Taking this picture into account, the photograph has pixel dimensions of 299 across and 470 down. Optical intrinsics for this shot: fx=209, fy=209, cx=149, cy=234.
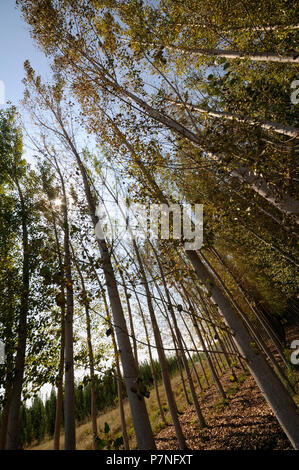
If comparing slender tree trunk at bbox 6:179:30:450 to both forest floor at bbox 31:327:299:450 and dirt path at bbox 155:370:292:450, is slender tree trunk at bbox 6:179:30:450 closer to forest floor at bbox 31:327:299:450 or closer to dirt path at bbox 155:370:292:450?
forest floor at bbox 31:327:299:450

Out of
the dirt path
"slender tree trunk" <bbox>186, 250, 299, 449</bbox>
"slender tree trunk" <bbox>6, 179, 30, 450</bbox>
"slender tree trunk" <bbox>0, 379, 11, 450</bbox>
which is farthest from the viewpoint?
"slender tree trunk" <bbox>0, 379, 11, 450</bbox>

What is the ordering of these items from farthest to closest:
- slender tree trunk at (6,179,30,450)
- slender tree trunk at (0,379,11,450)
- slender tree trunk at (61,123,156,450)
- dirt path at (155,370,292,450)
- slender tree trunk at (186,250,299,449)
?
slender tree trunk at (0,379,11,450) < dirt path at (155,370,292,450) < slender tree trunk at (6,179,30,450) < slender tree trunk at (61,123,156,450) < slender tree trunk at (186,250,299,449)

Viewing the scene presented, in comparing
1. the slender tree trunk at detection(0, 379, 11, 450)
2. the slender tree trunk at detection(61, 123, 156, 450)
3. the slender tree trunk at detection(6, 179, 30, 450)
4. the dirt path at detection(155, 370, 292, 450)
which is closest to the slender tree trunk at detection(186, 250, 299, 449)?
the slender tree trunk at detection(61, 123, 156, 450)

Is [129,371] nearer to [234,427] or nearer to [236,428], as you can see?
[236,428]

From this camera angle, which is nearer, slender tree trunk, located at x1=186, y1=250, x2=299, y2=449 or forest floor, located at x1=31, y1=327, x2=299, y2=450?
slender tree trunk, located at x1=186, y1=250, x2=299, y2=449

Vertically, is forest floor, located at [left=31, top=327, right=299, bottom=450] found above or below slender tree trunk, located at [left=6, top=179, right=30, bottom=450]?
below

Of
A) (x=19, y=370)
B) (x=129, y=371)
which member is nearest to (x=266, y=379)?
(x=129, y=371)

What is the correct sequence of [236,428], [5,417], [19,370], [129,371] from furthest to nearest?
1. [236,428]
2. [5,417]
3. [19,370]
4. [129,371]

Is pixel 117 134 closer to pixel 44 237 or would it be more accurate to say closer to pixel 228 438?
pixel 44 237

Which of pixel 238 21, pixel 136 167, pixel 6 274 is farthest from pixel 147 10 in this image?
pixel 6 274

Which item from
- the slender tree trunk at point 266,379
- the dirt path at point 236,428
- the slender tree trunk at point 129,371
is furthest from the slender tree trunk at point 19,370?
the dirt path at point 236,428

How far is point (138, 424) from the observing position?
3279 mm

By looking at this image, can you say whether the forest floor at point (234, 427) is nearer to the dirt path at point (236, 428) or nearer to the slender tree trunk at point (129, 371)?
the dirt path at point (236, 428)
